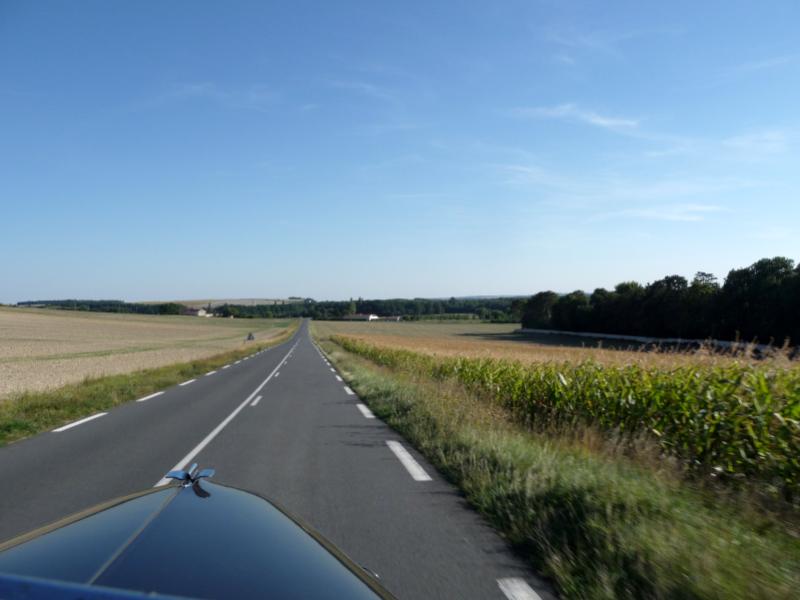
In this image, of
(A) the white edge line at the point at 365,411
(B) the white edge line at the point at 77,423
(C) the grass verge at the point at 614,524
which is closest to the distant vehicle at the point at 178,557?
(C) the grass verge at the point at 614,524

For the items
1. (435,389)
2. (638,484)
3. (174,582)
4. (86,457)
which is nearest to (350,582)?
(174,582)

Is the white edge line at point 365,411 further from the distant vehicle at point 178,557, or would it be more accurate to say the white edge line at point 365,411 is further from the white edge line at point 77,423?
the distant vehicle at point 178,557

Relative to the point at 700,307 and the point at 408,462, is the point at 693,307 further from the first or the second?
the point at 408,462

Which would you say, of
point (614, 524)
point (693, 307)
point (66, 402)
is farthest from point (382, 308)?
point (614, 524)

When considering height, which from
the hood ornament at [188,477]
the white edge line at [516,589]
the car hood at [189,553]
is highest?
the hood ornament at [188,477]

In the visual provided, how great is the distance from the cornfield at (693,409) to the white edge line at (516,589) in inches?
142

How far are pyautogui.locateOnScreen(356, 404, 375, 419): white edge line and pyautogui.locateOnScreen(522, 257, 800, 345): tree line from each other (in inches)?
651

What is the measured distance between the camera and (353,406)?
13.2 m

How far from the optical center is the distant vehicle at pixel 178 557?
165 centimetres

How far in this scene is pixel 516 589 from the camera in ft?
11.6

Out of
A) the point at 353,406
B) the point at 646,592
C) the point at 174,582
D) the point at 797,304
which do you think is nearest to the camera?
the point at 174,582

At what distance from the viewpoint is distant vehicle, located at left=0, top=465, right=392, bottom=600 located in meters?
1.65

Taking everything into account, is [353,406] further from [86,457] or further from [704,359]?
[704,359]

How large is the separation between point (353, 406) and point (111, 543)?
11456 mm
